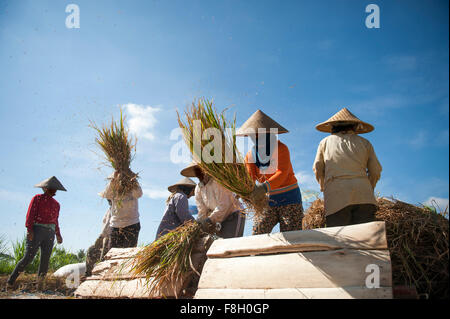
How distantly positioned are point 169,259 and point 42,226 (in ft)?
13.1

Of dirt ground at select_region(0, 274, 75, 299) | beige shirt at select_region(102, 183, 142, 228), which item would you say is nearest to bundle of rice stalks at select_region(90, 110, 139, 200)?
beige shirt at select_region(102, 183, 142, 228)

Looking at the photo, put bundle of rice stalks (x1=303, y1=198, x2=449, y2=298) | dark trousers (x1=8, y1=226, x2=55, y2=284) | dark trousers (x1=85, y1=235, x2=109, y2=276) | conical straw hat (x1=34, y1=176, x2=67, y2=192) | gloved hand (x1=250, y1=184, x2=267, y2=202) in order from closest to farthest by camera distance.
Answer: bundle of rice stalks (x1=303, y1=198, x2=449, y2=298) → gloved hand (x1=250, y1=184, x2=267, y2=202) → dark trousers (x1=85, y1=235, x2=109, y2=276) → dark trousers (x1=8, y1=226, x2=55, y2=284) → conical straw hat (x1=34, y1=176, x2=67, y2=192)

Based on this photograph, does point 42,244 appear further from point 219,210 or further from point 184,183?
point 219,210

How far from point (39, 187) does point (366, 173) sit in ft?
19.3

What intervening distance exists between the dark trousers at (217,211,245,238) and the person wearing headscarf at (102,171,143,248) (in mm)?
1750

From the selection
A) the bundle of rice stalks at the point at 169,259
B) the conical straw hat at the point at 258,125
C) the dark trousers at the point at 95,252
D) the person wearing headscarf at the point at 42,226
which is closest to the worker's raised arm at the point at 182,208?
the bundle of rice stalks at the point at 169,259

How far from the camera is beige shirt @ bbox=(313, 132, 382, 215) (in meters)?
2.91

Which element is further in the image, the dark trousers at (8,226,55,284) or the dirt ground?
the dark trousers at (8,226,55,284)

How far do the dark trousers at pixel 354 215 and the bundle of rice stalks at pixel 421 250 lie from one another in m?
0.20

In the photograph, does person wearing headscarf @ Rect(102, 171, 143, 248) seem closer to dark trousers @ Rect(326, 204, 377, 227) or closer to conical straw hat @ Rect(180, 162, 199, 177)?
conical straw hat @ Rect(180, 162, 199, 177)
